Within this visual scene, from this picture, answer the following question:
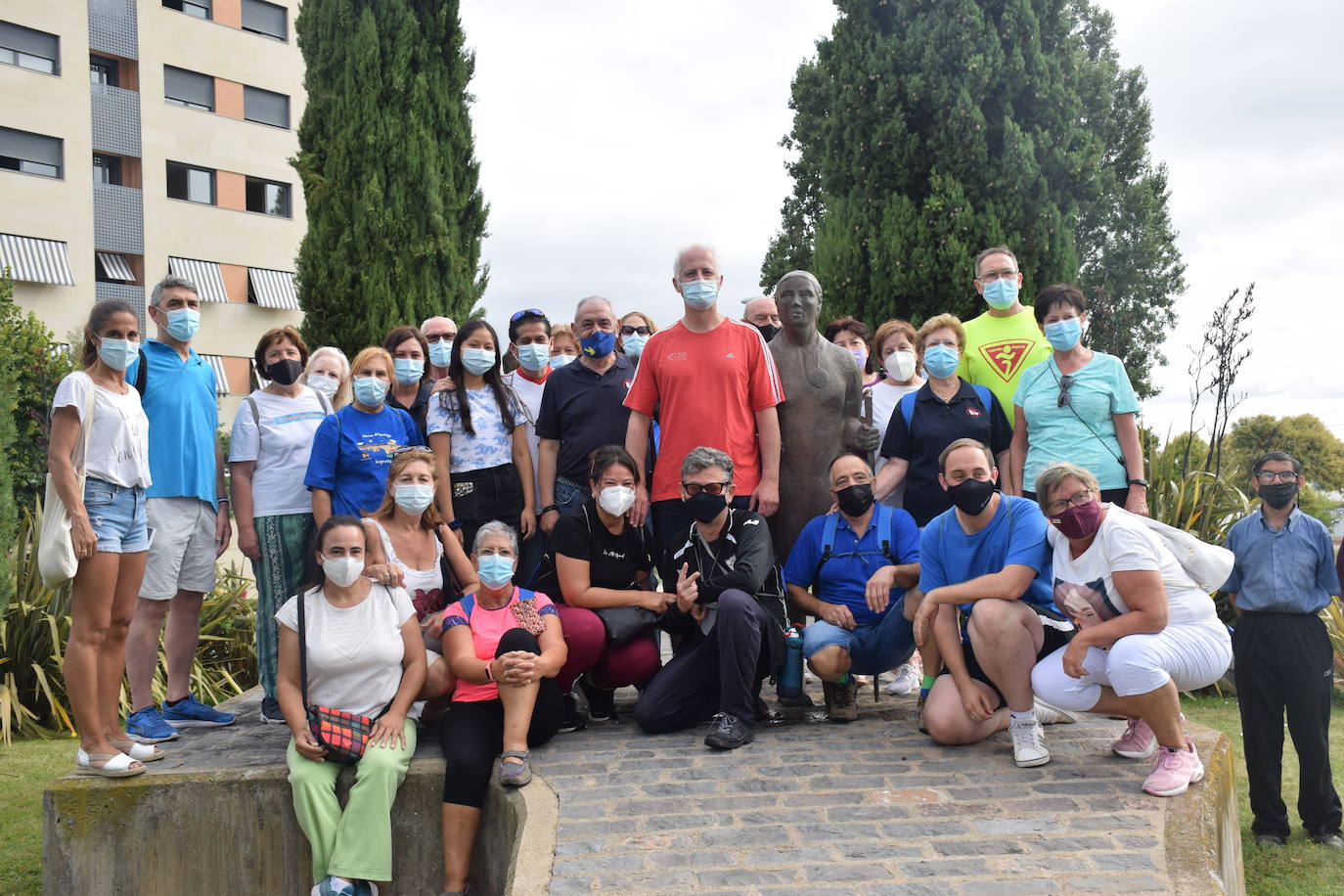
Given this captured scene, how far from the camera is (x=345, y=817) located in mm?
4559

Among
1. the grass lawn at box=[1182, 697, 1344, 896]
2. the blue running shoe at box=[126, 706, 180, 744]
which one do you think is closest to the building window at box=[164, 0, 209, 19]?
the blue running shoe at box=[126, 706, 180, 744]

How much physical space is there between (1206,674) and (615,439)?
10.3 feet

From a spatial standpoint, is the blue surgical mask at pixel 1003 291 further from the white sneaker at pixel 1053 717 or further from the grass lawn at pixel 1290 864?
the grass lawn at pixel 1290 864

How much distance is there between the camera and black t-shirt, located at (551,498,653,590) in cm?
564

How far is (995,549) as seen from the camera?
16.7 feet

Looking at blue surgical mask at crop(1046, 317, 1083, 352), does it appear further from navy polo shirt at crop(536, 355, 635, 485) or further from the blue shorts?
navy polo shirt at crop(536, 355, 635, 485)

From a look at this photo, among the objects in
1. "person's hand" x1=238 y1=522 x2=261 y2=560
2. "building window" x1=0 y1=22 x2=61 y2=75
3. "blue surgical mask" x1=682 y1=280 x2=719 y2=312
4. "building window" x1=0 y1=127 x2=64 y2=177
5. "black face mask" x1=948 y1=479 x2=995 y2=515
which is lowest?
"person's hand" x1=238 y1=522 x2=261 y2=560

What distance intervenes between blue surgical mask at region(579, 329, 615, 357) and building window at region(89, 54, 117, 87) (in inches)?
1075

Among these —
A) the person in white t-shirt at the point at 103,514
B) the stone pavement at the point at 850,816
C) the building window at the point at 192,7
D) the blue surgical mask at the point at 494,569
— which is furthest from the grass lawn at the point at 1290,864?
the building window at the point at 192,7

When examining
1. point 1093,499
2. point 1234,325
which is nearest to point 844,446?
point 1093,499

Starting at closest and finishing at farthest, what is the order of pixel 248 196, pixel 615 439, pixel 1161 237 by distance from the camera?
pixel 615 439
pixel 1161 237
pixel 248 196

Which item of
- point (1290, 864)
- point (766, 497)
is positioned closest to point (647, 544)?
point (766, 497)

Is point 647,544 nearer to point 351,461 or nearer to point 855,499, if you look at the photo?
point 855,499

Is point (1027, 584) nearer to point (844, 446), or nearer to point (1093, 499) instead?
point (1093, 499)
